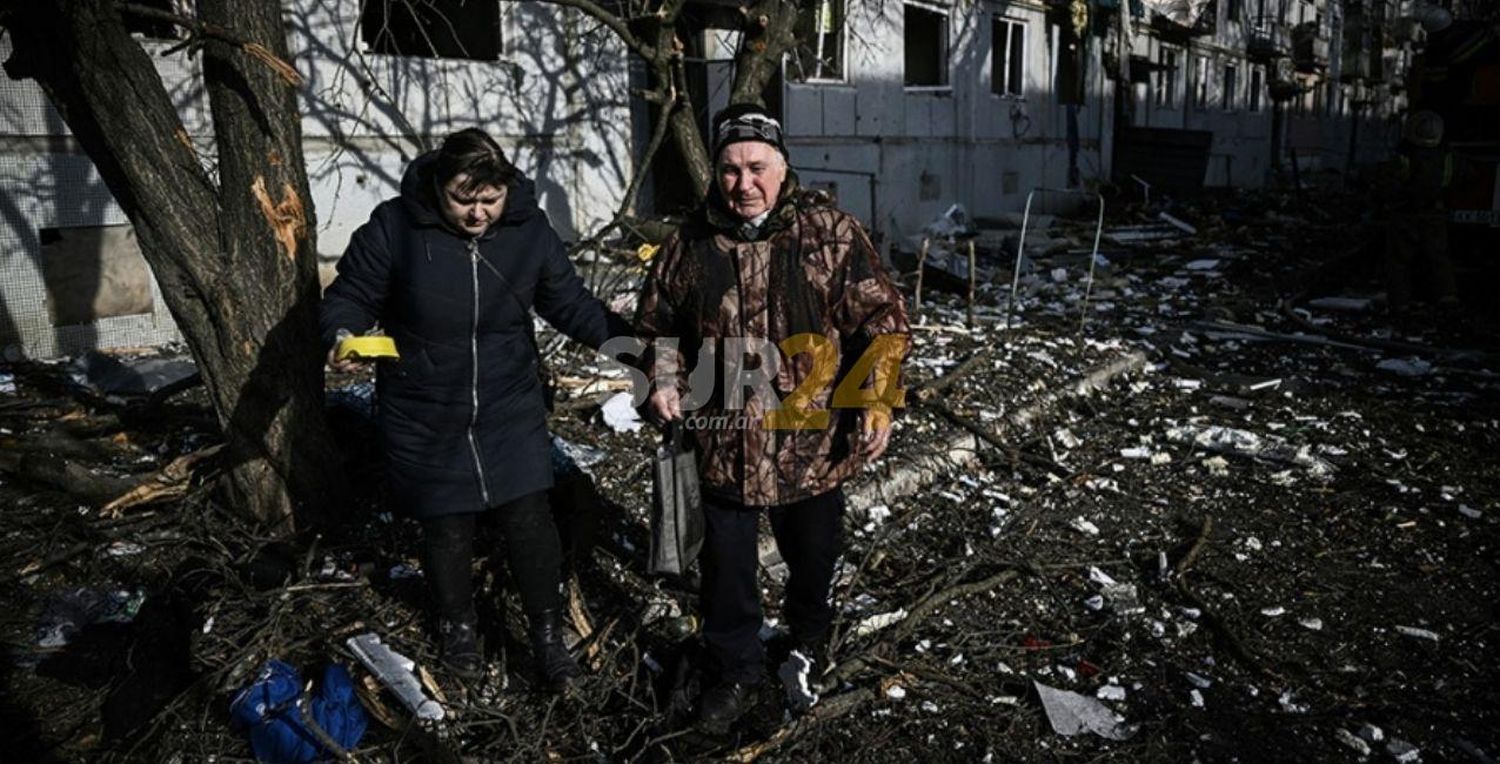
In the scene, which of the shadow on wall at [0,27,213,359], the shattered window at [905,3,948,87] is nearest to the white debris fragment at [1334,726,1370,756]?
the shadow on wall at [0,27,213,359]

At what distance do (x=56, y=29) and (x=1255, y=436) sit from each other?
5.72 meters

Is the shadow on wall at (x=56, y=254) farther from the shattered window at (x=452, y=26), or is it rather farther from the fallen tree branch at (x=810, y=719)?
the fallen tree branch at (x=810, y=719)

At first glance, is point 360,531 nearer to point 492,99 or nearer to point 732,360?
point 732,360

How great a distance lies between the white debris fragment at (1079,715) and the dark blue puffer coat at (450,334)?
Answer: 1.65 m

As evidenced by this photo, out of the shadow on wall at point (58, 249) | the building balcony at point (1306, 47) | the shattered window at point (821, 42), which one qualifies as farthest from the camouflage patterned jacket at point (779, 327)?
the building balcony at point (1306, 47)

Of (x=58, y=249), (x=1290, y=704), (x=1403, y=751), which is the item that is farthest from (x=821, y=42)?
(x=1403, y=751)

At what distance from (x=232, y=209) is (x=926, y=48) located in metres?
12.8

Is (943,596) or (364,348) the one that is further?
(943,596)

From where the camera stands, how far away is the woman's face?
2.43 meters

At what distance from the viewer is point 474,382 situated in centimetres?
257

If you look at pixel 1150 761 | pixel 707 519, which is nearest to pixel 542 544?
pixel 707 519

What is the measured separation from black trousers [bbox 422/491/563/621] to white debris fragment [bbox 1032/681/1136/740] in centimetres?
151

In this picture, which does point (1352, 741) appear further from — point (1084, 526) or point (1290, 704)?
point (1084, 526)

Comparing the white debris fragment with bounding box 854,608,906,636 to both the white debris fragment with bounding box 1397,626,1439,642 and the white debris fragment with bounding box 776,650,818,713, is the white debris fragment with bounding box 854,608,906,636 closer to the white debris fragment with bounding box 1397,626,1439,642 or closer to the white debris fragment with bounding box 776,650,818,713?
the white debris fragment with bounding box 776,650,818,713
